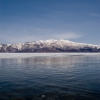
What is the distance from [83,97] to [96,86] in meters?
3.25

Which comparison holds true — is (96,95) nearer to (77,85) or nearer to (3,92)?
(77,85)

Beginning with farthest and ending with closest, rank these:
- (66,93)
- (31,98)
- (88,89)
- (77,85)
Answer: (77,85) < (88,89) < (66,93) < (31,98)

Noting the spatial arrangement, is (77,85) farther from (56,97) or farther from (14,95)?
(14,95)

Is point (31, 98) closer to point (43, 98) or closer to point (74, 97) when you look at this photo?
point (43, 98)

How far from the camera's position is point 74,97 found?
1216 centimetres

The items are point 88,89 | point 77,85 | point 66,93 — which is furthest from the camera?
point 77,85

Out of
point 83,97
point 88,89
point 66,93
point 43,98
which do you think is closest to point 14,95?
point 43,98

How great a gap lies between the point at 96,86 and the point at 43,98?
533cm

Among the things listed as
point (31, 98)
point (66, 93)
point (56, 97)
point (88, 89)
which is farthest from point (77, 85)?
point (31, 98)

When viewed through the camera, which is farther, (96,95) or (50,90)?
(50,90)

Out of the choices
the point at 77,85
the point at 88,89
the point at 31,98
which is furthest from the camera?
the point at 77,85

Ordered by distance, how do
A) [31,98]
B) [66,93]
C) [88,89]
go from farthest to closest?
[88,89] < [66,93] < [31,98]

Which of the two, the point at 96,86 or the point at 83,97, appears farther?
the point at 96,86

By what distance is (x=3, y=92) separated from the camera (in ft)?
43.5
